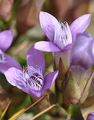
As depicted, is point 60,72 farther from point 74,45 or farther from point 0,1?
point 0,1

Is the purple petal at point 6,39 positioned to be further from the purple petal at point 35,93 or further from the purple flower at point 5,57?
the purple petal at point 35,93

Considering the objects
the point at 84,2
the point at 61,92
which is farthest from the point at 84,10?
the point at 61,92

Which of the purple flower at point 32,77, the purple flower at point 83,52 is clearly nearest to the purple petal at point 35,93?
the purple flower at point 32,77

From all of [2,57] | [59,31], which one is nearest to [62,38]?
[59,31]

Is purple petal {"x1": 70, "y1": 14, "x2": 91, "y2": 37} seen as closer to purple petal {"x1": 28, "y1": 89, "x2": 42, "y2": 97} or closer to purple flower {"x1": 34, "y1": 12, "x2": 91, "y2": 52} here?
purple flower {"x1": 34, "y1": 12, "x2": 91, "y2": 52}

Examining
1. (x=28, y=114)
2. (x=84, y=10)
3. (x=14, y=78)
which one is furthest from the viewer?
(x=84, y=10)

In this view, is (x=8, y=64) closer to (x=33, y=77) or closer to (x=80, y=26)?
(x=33, y=77)
